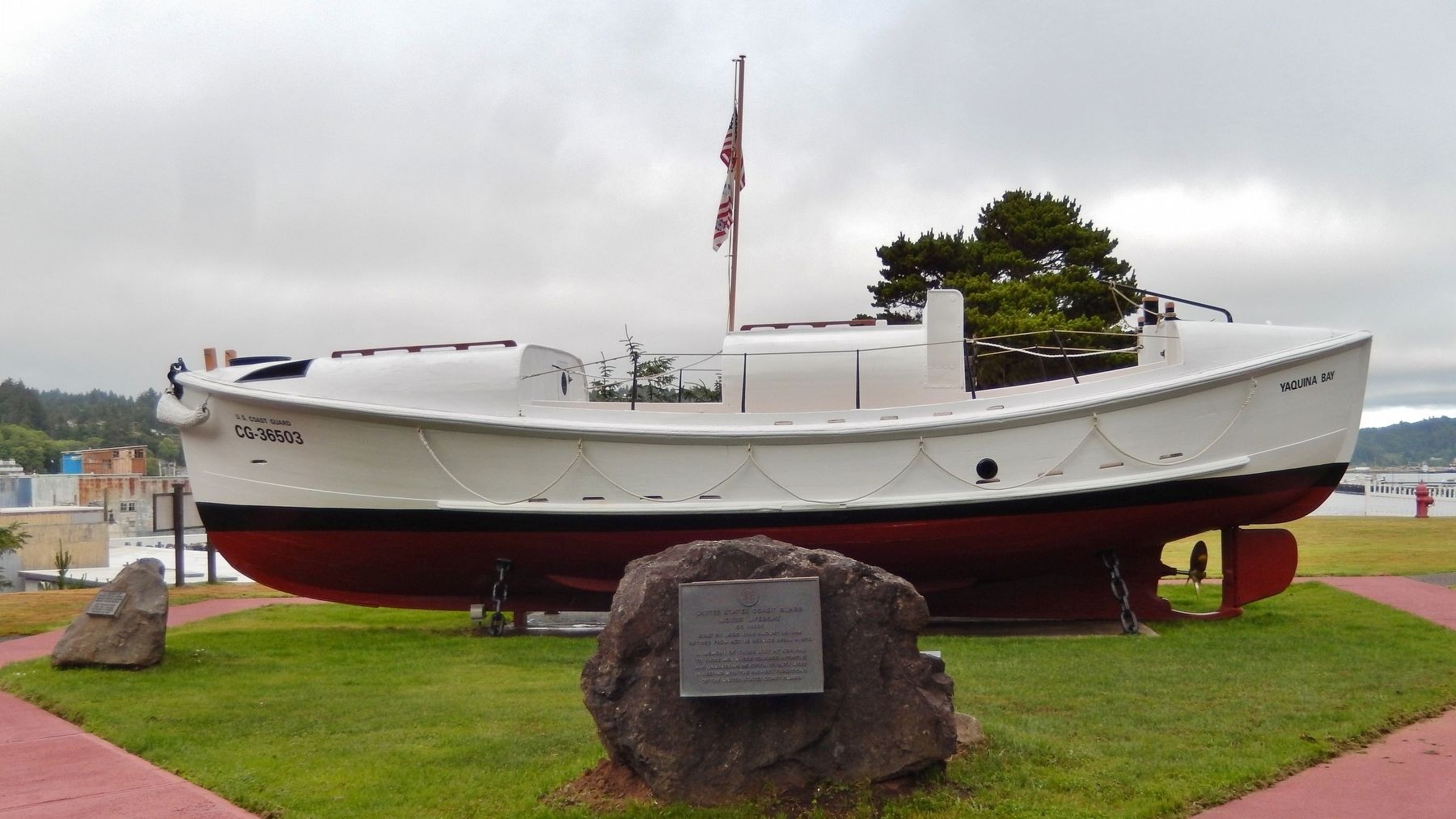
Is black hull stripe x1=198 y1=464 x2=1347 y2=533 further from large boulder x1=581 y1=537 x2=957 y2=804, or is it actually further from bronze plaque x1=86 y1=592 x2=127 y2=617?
large boulder x1=581 y1=537 x2=957 y2=804

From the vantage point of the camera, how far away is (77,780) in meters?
6.56

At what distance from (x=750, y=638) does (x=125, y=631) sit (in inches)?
290

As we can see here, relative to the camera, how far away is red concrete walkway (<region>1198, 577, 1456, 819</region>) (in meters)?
5.61

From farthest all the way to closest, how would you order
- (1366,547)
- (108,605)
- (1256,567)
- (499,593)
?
1. (1366,547)
2. (499,593)
3. (1256,567)
4. (108,605)

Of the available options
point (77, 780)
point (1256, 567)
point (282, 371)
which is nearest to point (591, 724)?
point (77, 780)

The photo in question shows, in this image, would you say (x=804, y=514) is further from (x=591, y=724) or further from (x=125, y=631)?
(x=125, y=631)

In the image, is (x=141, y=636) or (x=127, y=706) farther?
(x=141, y=636)

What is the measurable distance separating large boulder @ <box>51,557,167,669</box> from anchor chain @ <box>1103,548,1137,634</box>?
33.8 ft

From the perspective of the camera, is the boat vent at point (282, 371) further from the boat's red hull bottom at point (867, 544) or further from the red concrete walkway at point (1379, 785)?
the red concrete walkway at point (1379, 785)

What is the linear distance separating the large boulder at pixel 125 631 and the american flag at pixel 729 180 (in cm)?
897

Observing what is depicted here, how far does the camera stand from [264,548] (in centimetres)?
1330

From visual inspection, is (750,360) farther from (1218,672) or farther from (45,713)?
(45,713)

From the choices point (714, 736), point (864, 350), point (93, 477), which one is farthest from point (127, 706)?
point (93, 477)

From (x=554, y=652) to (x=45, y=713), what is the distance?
184 inches
